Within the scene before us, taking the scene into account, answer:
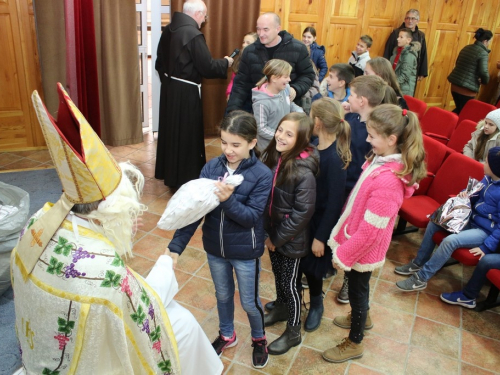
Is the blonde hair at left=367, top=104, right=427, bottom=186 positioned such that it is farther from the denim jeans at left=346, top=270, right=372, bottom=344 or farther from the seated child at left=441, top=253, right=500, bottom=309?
the seated child at left=441, top=253, right=500, bottom=309

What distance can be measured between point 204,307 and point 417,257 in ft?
5.52

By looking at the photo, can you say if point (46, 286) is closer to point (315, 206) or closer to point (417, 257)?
point (315, 206)

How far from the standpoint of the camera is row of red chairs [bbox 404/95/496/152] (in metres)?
4.54

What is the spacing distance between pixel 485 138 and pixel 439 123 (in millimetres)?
1159

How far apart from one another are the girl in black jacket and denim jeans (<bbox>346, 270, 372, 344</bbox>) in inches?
11.4

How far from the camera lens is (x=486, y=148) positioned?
371 centimetres

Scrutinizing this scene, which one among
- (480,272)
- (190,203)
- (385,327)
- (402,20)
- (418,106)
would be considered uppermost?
(402,20)

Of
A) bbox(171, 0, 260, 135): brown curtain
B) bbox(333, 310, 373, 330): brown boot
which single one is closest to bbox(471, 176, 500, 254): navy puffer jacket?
bbox(333, 310, 373, 330): brown boot

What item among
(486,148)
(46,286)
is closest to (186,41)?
(486,148)

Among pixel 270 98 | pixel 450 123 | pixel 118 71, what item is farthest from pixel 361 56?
pixel 118 71

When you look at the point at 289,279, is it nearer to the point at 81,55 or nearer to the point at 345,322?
the point at 345,322

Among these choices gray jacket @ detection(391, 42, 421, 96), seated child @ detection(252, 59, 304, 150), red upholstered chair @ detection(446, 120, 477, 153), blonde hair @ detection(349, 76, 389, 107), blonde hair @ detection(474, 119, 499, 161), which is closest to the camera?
blonde hair @ detection(349, 76, 389, 107)

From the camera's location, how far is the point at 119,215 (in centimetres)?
139

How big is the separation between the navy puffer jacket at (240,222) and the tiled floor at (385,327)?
768mm
